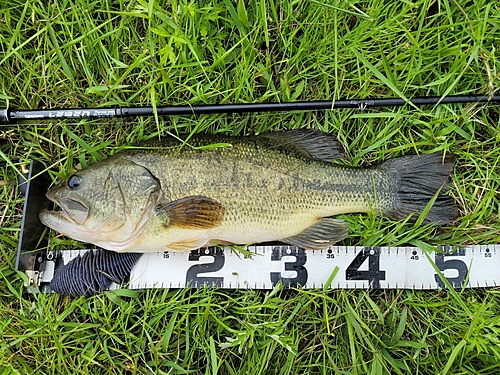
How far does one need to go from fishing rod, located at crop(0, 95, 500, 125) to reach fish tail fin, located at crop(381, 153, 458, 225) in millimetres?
429

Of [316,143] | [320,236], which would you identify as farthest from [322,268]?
[316,143]

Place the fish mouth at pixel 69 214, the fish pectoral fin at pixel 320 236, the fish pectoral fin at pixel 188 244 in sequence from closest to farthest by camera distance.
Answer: the fish mouth at pixel 69 214, the fish pectoral fin at pixel 188 244, the fish pectoral fin at pixel 320 236

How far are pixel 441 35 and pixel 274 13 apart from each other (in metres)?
1.28

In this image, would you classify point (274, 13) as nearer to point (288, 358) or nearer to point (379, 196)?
point (379, 196)

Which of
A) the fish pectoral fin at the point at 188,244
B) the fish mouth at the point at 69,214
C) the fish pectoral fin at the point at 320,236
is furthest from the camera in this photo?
the fish pectoral fin at the point at 320,236

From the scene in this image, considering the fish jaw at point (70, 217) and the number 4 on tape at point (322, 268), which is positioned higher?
the fish jaw at point (70, 217)

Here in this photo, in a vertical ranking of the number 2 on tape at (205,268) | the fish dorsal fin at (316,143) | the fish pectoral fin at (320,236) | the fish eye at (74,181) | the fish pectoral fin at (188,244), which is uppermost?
the fish dorsal fin at (316,143)

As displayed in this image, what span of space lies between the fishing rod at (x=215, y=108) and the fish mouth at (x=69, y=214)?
644 millimetres

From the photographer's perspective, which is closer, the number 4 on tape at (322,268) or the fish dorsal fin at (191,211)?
the fish dorsal fin at (191,211)

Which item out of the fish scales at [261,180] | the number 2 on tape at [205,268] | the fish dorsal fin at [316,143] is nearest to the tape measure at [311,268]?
the number 2 on tape at [205,268]

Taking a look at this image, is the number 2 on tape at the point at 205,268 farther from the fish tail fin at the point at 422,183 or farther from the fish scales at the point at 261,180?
the fish tail fin at the point at 422,183

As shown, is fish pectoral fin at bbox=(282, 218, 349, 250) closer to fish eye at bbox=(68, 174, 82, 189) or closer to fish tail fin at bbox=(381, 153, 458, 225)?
fish tail fin at bbox=(381, 153, 458, 225)

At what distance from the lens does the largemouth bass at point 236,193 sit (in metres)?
2.77

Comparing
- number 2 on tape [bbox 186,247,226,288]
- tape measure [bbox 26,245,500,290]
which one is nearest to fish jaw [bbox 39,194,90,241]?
tape measure [bbox 26,245,500,290]
